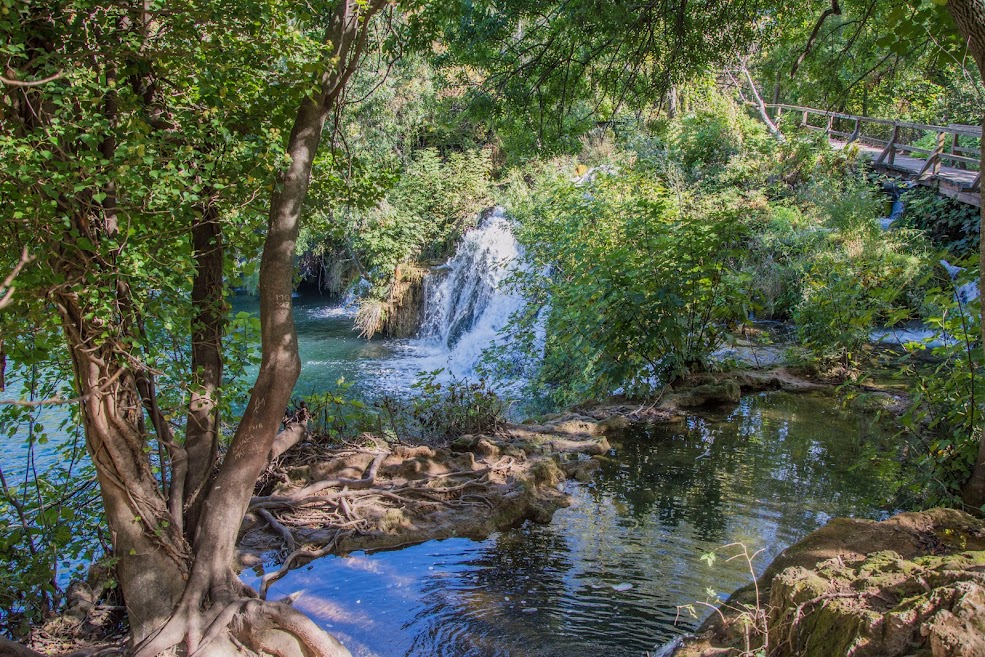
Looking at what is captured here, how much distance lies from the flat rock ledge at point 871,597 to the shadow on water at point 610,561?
1.04 ft

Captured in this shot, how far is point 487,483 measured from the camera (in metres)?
6.54

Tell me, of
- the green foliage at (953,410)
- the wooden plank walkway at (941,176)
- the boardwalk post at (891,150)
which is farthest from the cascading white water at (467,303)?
the green foliage at (953,410)

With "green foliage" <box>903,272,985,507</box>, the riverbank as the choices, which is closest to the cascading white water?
the riverbank

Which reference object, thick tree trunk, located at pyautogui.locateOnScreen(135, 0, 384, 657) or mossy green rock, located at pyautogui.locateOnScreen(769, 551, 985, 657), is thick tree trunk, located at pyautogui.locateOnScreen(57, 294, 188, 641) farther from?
mossy green rock, located at pyautogui.locateOnScreen(769, 551, 985, 657)

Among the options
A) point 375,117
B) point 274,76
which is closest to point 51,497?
point 274,76

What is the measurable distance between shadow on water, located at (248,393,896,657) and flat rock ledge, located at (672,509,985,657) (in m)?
0.32

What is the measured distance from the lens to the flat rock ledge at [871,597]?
2658 millimetres

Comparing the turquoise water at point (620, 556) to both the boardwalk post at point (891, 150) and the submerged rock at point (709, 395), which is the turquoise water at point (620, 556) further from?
the boardwalk post at point (891, 150)

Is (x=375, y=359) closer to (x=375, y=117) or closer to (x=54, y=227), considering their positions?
(x=375, y=117)

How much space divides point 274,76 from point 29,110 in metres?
1.16

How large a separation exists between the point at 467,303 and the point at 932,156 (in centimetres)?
1038

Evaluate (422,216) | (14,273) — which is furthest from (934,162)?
(14,273)

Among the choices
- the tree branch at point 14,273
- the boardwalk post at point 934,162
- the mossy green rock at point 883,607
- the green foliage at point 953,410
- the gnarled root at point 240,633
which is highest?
the boardwalk post at point 934,162

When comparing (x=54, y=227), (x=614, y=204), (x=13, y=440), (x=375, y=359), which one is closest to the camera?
(x=54, y=227)
